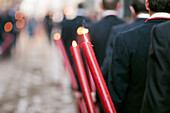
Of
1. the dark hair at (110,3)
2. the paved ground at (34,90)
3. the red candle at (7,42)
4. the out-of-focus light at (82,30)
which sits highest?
the dark hair at (110,3)

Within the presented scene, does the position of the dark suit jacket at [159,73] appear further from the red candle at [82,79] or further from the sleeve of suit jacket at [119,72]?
the sleeve of suit jacket at [119,72]

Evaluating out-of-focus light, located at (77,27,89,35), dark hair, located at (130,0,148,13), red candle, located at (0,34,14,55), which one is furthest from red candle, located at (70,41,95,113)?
red candle, located at (0,34,14,55)

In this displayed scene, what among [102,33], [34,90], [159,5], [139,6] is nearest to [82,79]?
[159,5]

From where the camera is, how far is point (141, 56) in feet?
6.09

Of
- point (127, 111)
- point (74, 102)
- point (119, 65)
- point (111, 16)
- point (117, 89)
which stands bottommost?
point (74, 102)

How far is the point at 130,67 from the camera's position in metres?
1.93

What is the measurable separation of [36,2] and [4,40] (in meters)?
45.8

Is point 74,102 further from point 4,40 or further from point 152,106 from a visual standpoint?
point 4,40

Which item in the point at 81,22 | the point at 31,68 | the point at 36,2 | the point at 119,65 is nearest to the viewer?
the point at 81,22

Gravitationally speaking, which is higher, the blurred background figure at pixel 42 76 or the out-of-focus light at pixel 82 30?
the out-of-focus light at pixel 82 30

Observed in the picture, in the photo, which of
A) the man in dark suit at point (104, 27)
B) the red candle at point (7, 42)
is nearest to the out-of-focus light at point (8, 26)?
the red candle at point (7, 42)

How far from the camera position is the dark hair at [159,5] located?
170 cm

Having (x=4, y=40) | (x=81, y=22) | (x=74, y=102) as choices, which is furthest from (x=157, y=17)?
(x=4, y=40)

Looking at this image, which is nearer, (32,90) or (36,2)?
(32,90)
